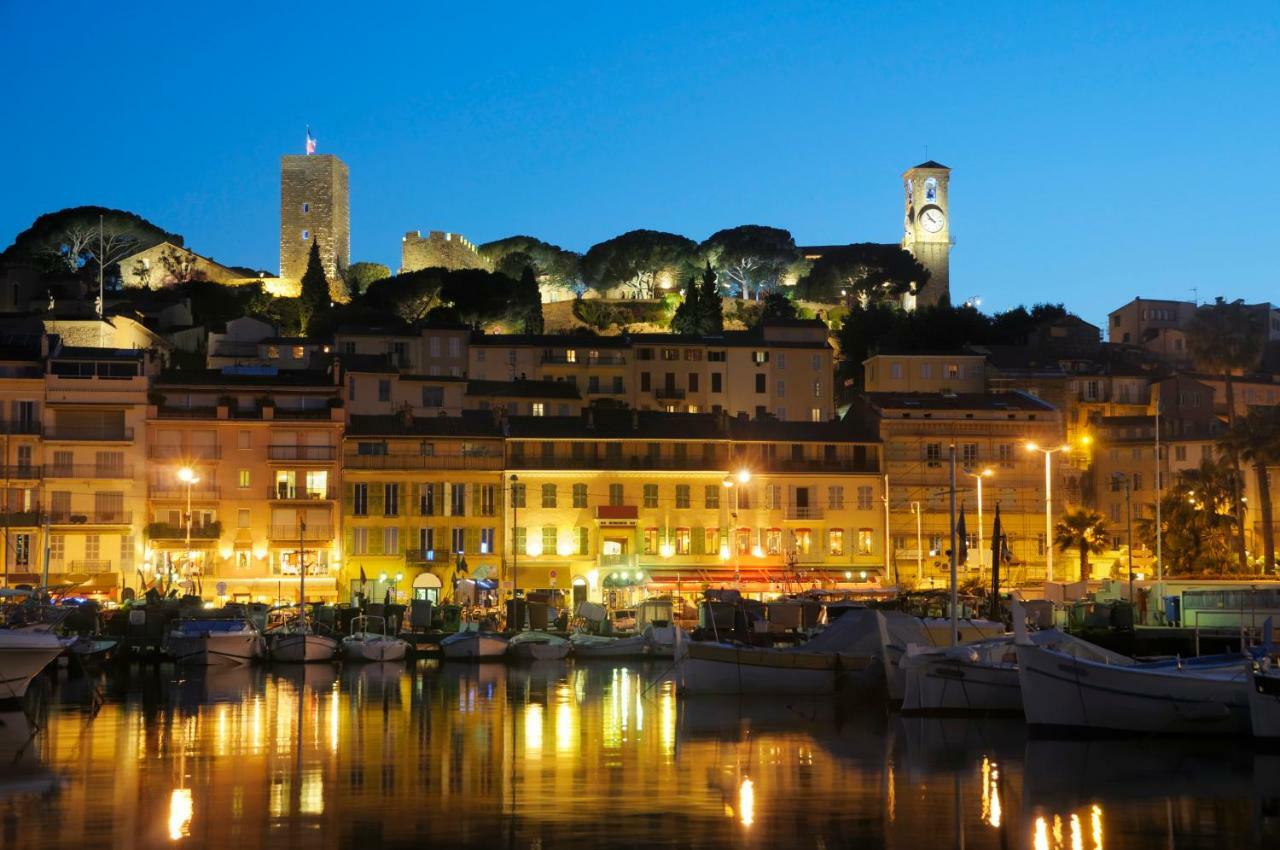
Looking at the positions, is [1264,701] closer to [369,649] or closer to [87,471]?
[369,649]

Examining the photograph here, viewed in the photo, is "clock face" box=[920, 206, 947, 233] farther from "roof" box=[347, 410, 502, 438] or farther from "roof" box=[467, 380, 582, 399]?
"roof" box=[347, 410, 502, 438]

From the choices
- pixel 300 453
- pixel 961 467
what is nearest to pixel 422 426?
pixel 300 453

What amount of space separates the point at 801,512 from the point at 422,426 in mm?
16759

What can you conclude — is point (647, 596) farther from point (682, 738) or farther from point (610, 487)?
point (682, 738)

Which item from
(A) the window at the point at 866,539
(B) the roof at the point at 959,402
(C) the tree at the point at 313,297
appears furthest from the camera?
(C) the tree at the point at 313,297

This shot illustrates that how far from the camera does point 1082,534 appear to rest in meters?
75.8

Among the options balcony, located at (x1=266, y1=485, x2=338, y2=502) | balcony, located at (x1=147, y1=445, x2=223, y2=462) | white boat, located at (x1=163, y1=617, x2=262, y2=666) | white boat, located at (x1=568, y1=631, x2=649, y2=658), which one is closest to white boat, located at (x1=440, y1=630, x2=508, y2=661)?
white boat, located at (x1=568, y1=631, x2=649, y2=658)

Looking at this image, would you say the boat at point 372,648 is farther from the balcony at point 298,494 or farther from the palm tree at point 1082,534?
the palm tree at point 1082,534

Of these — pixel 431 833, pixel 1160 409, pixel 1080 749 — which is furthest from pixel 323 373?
pixel 431 833

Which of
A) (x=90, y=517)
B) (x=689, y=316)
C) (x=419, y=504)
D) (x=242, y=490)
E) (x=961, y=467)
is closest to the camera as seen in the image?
(x=90, y=517)

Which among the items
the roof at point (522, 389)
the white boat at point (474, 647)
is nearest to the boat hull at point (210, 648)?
the white boat at point (474, 647)

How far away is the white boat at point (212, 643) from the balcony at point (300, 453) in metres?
16.9

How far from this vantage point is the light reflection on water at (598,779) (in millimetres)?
22062

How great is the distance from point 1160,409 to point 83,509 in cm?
5462
